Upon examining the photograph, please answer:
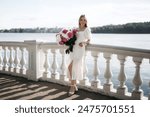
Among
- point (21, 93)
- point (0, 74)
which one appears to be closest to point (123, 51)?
point (21, 93)

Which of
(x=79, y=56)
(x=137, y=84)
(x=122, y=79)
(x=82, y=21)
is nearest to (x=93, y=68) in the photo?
(x=79, y=56)

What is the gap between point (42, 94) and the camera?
6191 millimetres

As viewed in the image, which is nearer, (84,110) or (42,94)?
(84,110)

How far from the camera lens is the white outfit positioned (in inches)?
233

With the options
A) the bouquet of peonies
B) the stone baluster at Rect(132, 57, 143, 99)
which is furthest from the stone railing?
the bouquet of peonies

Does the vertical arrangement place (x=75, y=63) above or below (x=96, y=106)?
above

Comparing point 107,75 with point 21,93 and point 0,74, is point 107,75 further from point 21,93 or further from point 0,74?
point 0,74

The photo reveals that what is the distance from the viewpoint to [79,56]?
598cm

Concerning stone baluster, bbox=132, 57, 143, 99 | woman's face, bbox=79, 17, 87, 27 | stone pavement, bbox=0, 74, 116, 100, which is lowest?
stone pavement, bbox=0, 74, 116, 100

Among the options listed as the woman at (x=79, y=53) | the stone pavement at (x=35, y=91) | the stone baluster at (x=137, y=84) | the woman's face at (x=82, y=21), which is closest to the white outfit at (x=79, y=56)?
the woman at (x=79, y=53)

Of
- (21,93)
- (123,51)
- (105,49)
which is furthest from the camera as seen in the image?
(21,93)

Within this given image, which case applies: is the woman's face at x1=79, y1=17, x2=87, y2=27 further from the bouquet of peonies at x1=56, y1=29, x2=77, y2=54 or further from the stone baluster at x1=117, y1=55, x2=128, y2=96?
the stone baluster at x1=117, y1=55, x2=128, y2=96

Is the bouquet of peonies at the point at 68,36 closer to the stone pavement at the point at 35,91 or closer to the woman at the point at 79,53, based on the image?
the woman at the point at 79,53

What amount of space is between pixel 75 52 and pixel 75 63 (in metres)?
0.26
